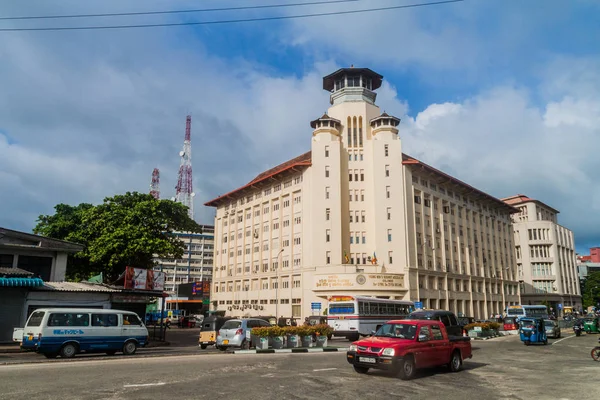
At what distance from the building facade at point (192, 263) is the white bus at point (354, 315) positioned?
291ft

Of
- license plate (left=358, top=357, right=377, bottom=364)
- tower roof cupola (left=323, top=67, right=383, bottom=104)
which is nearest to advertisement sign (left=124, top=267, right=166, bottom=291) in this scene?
license plate (left=358, top=357, right=377, bottom=364)

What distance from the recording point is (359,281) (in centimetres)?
5378

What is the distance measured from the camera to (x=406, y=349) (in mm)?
12922

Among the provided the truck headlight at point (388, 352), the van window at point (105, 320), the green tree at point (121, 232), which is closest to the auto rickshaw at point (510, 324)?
the green tree at point (121, 232)

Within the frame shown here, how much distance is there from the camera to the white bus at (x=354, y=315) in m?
31.5

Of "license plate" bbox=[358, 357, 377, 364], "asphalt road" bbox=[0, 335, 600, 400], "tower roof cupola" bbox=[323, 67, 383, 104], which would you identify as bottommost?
"asphalt road" bbox=[0, 335, 600, 400]

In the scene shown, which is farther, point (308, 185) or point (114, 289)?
point (308, 185)

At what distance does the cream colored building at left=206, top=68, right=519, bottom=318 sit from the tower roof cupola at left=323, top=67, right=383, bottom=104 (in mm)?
151

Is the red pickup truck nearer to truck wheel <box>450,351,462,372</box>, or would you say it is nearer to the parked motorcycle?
truck wheel <box>450,351,462,372</box>

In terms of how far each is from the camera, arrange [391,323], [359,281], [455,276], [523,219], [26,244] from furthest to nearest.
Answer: [523,219], [455,276], [359,281], [26,244], [391,323]

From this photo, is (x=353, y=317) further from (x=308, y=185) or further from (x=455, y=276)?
(x=455, y=276)

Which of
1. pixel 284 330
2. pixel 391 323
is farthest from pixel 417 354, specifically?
pixel 284 330

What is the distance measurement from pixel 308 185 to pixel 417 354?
159 ft

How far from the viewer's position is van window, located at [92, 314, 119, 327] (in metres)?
20.0
